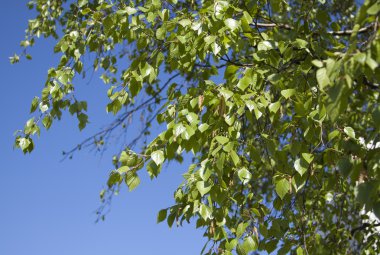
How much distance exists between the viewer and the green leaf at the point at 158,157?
2.18m

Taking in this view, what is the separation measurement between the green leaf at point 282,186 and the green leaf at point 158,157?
51 cm

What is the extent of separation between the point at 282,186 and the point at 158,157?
1.79ft

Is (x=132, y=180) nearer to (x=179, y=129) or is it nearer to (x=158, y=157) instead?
(x=158, y=157)

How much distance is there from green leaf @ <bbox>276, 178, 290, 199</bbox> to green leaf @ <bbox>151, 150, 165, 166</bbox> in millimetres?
508

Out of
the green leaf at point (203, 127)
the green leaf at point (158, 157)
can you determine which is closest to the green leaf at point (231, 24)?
the green leaf at point (203, 127)

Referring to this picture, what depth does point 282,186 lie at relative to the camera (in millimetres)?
2090

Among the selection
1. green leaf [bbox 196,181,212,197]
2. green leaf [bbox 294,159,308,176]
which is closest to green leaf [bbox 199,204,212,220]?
green leaf [bbox 196,181,212,197]

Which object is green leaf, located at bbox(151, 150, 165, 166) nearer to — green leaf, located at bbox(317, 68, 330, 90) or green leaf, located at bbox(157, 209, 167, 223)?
green leaf, located at bbox(157, 209, 167, 223)

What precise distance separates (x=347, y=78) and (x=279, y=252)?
4.13 ft

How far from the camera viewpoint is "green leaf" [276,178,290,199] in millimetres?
2070

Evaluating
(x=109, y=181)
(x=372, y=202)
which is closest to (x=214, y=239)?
(x=109, y=181)

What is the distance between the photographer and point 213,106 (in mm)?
2322

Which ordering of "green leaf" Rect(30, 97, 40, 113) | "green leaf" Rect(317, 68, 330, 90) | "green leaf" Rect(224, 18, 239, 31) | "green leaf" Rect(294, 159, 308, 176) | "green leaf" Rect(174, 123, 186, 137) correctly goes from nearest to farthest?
"green leaf" Rect(317, 68, 330, 90)
"green leaf" Rect(294, 159, 308, 176)
"green leaf" Rect(174, 123, 186, 137)
"green leaf" Rect(224, 18, 239, 31)
"green leaf" Rect(30, 97, 40, 113)

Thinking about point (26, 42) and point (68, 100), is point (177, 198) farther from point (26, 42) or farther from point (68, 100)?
point (26, 42)
